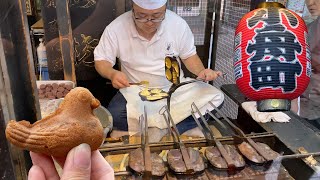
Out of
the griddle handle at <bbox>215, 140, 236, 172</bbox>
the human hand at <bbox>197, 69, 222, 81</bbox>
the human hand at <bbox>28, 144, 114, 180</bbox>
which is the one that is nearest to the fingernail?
the human hand at <bbox>28, 144, 114, 180</bbox>

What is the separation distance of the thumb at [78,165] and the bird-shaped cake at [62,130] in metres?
0.07

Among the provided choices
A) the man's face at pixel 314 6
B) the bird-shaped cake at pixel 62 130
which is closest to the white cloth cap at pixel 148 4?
the man's face at pixel 314 6

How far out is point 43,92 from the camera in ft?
6.69

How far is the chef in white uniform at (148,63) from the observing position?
2.26 m

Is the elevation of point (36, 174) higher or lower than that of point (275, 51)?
lower

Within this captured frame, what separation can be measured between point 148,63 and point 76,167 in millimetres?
1967

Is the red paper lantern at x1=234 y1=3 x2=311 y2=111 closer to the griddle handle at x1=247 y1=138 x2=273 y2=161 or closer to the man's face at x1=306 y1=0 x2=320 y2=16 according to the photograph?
the griddle handle at x1=247 y1=138 x2=273 y2=161

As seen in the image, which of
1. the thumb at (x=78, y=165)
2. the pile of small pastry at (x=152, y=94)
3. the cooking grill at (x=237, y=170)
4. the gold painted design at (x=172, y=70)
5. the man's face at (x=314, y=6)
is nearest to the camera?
the thumb at (x=78, y=165)

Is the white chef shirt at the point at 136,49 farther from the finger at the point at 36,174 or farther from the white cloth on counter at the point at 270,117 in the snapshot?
the finger at the point at 36,174

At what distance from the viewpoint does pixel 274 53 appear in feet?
4.70

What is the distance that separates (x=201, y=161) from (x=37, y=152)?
0.84 metres

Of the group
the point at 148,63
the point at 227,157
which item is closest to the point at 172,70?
the point at 148,63

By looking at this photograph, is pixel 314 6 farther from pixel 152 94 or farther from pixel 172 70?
pixel 152 94

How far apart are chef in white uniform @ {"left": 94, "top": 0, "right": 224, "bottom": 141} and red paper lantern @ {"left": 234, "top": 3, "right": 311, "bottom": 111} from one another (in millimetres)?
775
